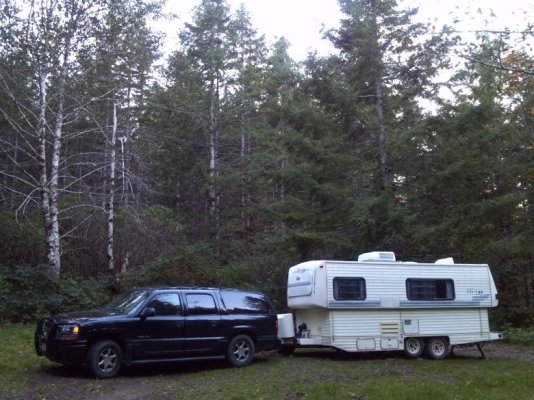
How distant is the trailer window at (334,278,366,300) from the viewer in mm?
13078

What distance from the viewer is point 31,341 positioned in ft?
45.3

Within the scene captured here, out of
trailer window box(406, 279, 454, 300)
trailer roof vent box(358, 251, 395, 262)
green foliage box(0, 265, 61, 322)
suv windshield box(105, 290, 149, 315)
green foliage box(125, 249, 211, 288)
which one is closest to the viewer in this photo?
suv windshield box(105, 290, 149, 315)

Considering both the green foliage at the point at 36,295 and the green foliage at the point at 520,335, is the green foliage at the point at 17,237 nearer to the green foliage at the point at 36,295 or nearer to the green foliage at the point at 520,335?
the green foliage at the point at 36,295

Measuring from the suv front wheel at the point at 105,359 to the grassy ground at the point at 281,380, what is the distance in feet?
0.67

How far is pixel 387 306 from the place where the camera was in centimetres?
1349

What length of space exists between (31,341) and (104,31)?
10.7 meters

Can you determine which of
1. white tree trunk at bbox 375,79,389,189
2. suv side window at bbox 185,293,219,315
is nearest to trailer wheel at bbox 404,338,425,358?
suv side window at bbox 185,293,219,315

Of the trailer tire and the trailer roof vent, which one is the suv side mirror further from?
the trailer roof vent

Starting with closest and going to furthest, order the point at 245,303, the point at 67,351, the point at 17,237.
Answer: the point at 67,351 → the point at 245,303 → the point at 17,237

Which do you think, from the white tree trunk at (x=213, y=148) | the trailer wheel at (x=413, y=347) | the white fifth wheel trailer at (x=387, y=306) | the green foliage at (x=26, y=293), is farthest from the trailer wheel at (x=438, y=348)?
the white tree trunk at (x=213, y=148)

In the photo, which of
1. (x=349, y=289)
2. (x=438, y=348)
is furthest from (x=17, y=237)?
(x=438, y=348)

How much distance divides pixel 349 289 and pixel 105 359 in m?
5.71

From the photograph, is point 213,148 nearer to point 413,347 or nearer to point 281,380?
point 413,347

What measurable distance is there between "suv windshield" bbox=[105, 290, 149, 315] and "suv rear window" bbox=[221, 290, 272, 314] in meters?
1.79
